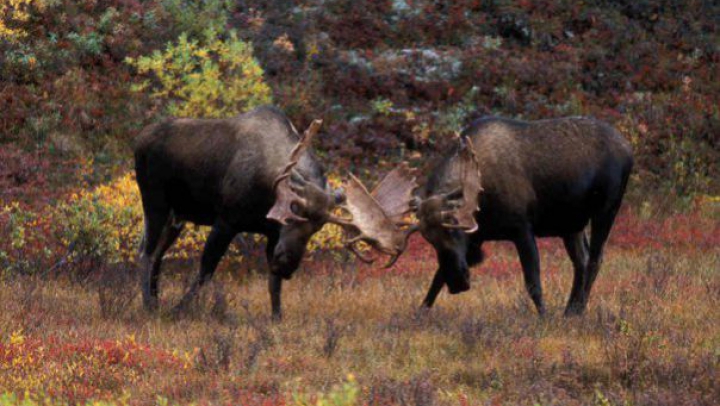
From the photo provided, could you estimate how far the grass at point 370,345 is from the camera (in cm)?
803

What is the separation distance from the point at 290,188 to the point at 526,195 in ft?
8.89

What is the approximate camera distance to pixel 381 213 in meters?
10.9

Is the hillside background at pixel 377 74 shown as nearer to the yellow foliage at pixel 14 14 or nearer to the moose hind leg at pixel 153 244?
the yellow foliage at pixel 14 14

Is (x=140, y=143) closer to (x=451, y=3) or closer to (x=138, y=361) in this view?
(x=138, y=361)

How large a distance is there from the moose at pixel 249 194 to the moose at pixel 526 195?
535 millimetres

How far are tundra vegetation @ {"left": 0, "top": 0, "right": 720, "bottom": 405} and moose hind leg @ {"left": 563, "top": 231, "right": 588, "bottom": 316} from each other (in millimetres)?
207

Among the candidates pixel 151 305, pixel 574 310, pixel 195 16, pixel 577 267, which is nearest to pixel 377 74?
pixel 195 16

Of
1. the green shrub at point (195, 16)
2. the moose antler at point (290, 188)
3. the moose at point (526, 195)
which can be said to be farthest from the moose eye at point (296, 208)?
the green shrub at point (195, 16)

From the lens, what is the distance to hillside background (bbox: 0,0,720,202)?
19.4 m

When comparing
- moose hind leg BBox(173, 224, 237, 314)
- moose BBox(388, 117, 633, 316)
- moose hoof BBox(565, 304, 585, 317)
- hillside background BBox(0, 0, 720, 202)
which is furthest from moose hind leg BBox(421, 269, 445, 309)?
hillside background BBox(0, 0, 720, 202)

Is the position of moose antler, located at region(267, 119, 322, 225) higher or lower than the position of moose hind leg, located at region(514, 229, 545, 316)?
higher

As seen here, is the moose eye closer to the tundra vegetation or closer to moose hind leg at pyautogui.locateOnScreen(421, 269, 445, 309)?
the tundra vegetation

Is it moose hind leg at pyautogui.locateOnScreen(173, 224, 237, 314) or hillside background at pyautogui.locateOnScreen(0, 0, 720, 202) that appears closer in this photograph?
moose hind leg at pyautogui.locateOnScreen(173, 224, 237, 314)

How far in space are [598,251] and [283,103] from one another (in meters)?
9.81
